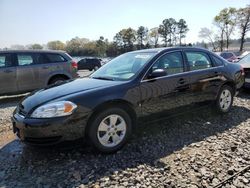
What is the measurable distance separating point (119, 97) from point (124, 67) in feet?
3.12

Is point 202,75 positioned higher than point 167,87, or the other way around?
point 202,75

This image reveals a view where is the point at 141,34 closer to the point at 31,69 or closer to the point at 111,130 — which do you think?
the point at 31,69

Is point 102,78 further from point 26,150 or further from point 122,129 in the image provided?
point 26,150

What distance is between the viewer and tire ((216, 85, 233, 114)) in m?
5.47

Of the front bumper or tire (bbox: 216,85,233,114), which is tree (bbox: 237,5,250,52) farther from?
the front bumper

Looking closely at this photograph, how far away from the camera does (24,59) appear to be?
8.27m

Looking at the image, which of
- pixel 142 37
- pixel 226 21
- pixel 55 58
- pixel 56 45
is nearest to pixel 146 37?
pixel 142 37

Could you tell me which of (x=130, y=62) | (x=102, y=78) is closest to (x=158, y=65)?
(x=130, y=62)

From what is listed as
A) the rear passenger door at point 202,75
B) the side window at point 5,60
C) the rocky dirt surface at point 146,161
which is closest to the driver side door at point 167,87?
the rear passenger door at point 202,75

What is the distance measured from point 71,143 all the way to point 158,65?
6.34ft

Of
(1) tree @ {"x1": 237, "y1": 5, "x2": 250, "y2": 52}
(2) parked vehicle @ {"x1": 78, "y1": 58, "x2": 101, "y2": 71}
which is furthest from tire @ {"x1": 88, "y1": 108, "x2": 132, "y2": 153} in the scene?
(1) tree @ {"x1": 237, "y1": 5, "x2": 250, "y2": 52}

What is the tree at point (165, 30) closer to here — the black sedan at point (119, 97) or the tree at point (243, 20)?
the tree at point (243, 20)

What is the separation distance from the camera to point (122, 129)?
12.8ft

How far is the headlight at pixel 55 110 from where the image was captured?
343 cm
